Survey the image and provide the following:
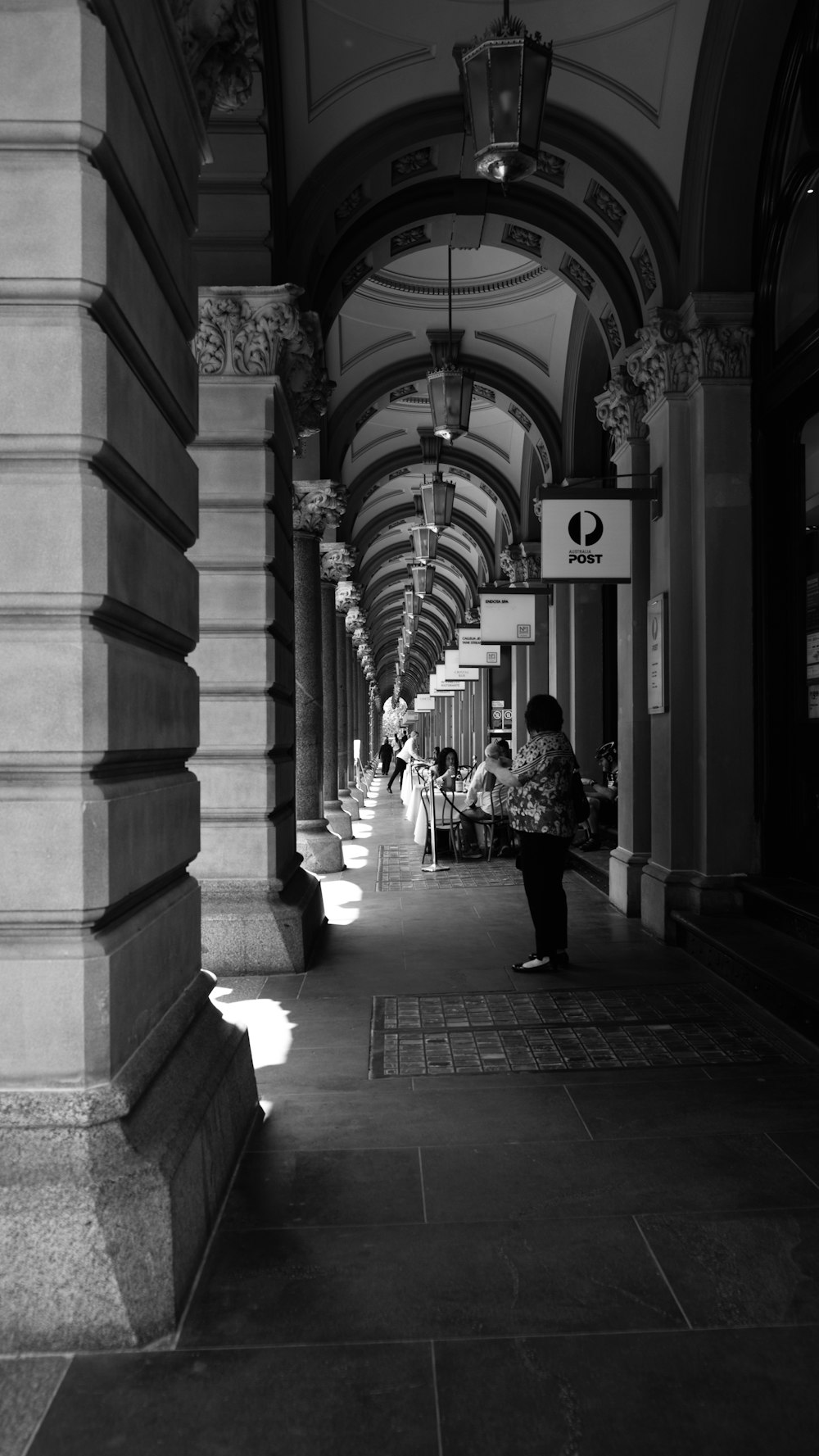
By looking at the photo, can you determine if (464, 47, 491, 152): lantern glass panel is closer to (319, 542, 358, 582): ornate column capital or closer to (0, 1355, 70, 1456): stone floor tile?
(0, 1355, 70, 1456): stone floor tile

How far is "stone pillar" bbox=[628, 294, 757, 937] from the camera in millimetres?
8078

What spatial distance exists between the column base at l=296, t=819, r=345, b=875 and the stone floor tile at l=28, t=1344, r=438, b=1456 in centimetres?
983

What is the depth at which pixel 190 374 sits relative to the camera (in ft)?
13.3

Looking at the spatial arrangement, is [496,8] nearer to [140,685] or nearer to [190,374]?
[190,374]

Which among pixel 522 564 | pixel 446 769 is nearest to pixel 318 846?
pixel 446 769

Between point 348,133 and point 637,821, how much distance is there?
229 inches

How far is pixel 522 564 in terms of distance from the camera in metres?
18.3

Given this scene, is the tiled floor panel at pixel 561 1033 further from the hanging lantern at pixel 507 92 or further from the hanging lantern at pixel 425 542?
the hanging lantern at pixel 425 542

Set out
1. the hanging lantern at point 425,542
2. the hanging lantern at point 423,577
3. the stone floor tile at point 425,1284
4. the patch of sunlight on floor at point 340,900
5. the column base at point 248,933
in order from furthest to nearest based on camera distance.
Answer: the hanging lantern at point 423,577, the hanging lantern at point 425,542, the patch of sunlight on floor at point 340,900, the column base at point 248,933, the stone floor tile at point 425,1284

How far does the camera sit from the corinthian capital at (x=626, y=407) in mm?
9383

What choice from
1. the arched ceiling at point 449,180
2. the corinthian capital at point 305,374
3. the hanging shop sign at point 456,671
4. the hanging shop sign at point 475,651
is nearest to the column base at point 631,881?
the arched ceiling at point 449,180

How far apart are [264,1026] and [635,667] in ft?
15.5

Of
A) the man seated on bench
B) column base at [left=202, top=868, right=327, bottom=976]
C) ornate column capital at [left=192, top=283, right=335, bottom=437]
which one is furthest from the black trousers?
the man seated on bench

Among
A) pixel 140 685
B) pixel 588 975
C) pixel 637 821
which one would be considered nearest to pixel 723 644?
pixel 637 821
